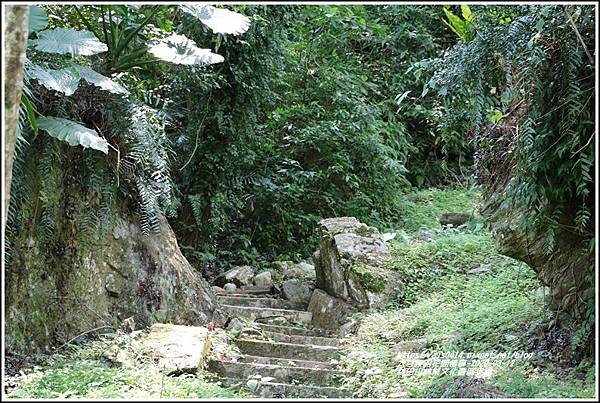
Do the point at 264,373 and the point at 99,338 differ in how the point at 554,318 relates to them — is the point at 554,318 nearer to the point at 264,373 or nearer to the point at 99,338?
the point at 264,373

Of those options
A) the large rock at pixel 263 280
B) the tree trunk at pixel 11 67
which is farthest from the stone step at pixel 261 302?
the tree trunk at pixel 11 67

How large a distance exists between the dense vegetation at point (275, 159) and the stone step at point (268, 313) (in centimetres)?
99

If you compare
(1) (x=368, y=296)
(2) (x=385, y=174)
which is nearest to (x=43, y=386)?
(1) (x=368, y=296)

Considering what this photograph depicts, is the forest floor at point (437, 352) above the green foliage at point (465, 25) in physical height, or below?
below

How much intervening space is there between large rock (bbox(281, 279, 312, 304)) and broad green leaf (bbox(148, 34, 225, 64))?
326 centimetres

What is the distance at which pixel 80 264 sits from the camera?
4648mm

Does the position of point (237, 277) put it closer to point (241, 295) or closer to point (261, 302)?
point (241, 295)

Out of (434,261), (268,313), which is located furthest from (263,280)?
(434,261)

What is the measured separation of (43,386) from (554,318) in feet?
10.4

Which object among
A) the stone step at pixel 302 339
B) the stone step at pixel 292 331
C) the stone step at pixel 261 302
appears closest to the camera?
the stone step at pixel 302 339

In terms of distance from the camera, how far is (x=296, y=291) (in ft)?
24.0

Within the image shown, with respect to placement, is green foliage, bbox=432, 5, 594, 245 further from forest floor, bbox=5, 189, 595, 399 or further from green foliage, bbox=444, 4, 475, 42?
forest floor, bbox=5, 189, 595, 399

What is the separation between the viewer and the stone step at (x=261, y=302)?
682 centimetres

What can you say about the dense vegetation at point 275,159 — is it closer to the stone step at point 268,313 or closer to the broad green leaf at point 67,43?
the broad green leaf at point 67,43
